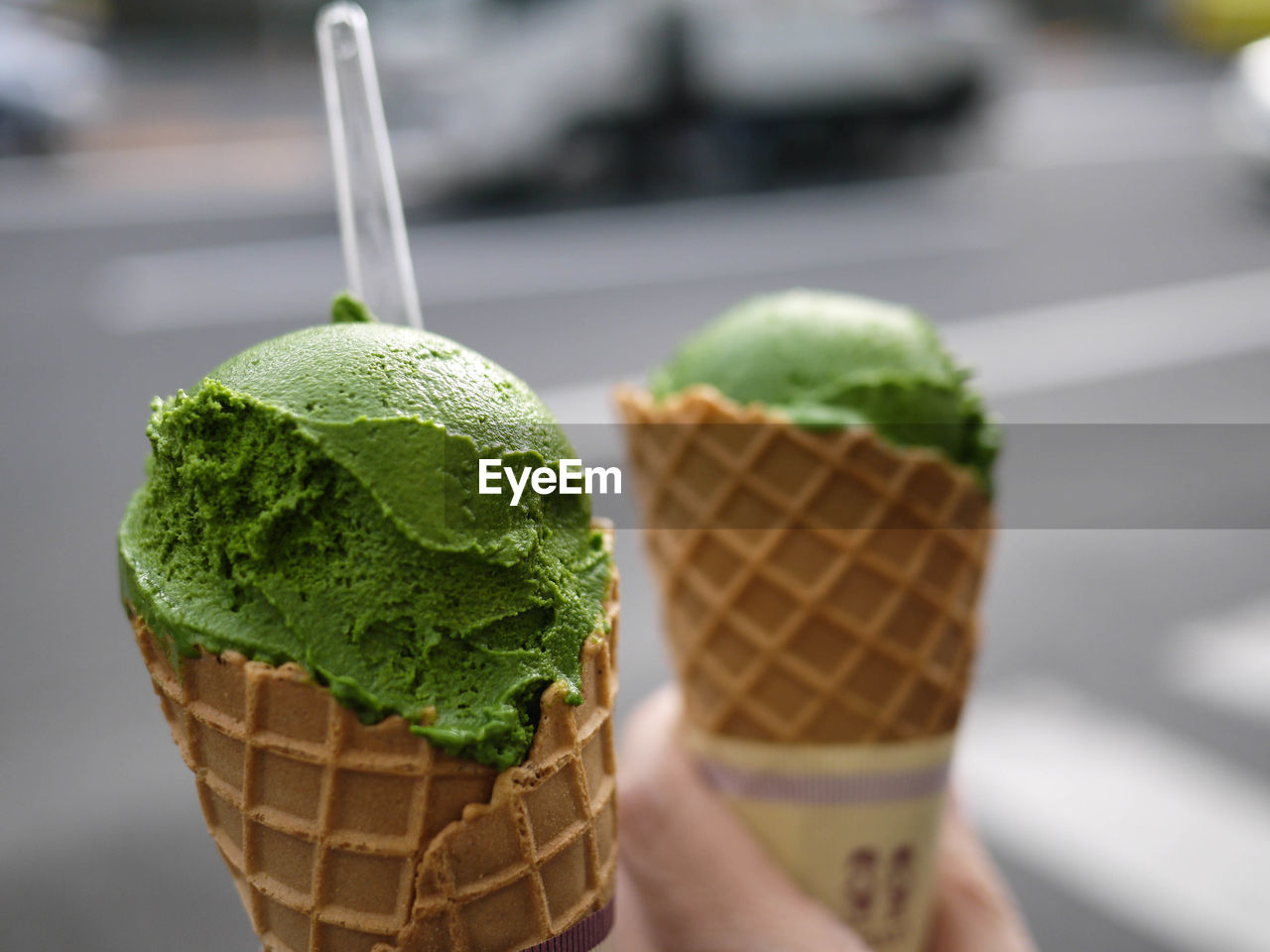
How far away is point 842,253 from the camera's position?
784 centimetres

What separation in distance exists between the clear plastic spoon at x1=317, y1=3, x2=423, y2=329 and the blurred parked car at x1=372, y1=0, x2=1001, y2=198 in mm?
6455

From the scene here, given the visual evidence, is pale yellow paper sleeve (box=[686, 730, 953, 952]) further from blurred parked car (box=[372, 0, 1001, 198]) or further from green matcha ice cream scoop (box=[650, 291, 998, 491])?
blurred parked car (box=[372, 0, 1001, 198])

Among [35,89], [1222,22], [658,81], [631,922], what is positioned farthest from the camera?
[1222,22]

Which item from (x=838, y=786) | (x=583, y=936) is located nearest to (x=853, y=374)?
(x=838, y=786)

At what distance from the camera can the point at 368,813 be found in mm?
1124

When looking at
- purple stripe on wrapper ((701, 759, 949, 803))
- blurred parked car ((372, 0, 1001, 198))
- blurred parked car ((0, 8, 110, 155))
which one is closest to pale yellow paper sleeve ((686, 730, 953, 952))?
purple stripe on wrapper ((701, 759, 949, 803))

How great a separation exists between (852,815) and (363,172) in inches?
49.9

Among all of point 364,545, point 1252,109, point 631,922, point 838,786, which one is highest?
point 1252,109

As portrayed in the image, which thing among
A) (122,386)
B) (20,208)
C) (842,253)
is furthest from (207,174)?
(842,253)

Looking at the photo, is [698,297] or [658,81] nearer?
[698,297]

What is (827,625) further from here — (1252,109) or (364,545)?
(1252,109)

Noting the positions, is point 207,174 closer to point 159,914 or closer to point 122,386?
point 122,386

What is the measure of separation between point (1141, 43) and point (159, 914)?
20265 millimetres

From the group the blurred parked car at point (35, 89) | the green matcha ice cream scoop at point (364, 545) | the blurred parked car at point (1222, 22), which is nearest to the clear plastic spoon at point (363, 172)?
the green matcha ice cream scoop at point (364, 545)
